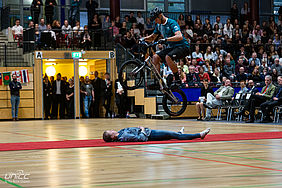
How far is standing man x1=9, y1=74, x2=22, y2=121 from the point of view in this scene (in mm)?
19156

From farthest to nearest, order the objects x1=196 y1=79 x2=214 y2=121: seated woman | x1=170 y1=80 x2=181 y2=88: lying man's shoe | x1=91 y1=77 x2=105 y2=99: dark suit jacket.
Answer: x1=91 y1=77 x2=105 y2=99: dark suit jacket, x1=196 y1=79 x2=214 y2=121: seated woman, x1=170 y1=80 x2=181 y2=88: lying man's shoe

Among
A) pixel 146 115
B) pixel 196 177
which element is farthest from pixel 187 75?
pixel 196 177

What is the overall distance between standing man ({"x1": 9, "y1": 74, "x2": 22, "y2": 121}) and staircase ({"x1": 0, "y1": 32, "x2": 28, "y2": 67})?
1543 millimetres

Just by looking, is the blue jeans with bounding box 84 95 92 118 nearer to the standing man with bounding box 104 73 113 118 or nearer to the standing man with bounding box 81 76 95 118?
the standing man with bounding box 81 76 95 118

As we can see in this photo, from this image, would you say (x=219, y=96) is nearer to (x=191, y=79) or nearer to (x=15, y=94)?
(x=191, y=79)

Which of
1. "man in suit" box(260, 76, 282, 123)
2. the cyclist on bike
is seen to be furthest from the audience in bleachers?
the cyclist on bike

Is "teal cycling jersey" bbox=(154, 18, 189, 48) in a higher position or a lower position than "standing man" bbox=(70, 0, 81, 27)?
lower

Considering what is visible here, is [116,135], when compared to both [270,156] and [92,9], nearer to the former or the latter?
[270,156]

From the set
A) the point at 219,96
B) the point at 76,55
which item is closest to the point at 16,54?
the point at 76,55

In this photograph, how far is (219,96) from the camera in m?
16.3

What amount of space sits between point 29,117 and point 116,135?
1328cm

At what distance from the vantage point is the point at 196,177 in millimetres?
4199

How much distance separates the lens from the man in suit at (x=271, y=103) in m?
13.8

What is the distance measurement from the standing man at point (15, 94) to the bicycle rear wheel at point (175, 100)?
34.1 ft
